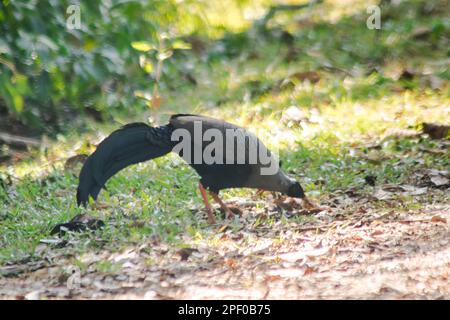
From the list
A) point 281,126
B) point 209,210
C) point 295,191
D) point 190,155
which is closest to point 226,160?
point 190,155

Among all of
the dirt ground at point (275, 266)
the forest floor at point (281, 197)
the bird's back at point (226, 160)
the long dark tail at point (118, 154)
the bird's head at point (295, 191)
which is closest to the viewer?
the dirt ground at point (275, 266)

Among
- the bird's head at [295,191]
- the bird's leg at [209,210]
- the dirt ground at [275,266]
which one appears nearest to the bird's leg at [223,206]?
the bird's leg at [209,210]

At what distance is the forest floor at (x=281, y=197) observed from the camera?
417 cm

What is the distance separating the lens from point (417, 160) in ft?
20.4

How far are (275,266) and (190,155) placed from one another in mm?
1000

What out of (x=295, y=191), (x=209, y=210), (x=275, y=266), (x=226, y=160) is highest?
(x=226, y=160)

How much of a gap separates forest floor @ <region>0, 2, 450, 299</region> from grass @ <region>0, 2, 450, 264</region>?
0.06 feet

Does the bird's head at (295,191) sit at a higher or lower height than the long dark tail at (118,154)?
lower

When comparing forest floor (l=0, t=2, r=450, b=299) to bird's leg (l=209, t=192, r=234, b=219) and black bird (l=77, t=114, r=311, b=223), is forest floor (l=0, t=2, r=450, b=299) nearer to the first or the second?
bird's leg (l=209, t=192, r=234, b=219)

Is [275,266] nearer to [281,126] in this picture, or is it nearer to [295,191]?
[295,191]

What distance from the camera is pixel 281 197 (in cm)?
552

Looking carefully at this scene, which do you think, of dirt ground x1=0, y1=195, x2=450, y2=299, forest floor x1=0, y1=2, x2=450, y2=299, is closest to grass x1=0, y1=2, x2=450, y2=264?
forest floor x1=0, y1=2, x2=450, y2=299

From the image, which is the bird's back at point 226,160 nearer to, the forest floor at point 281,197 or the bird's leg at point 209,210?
the bird's leg at point 209,210
